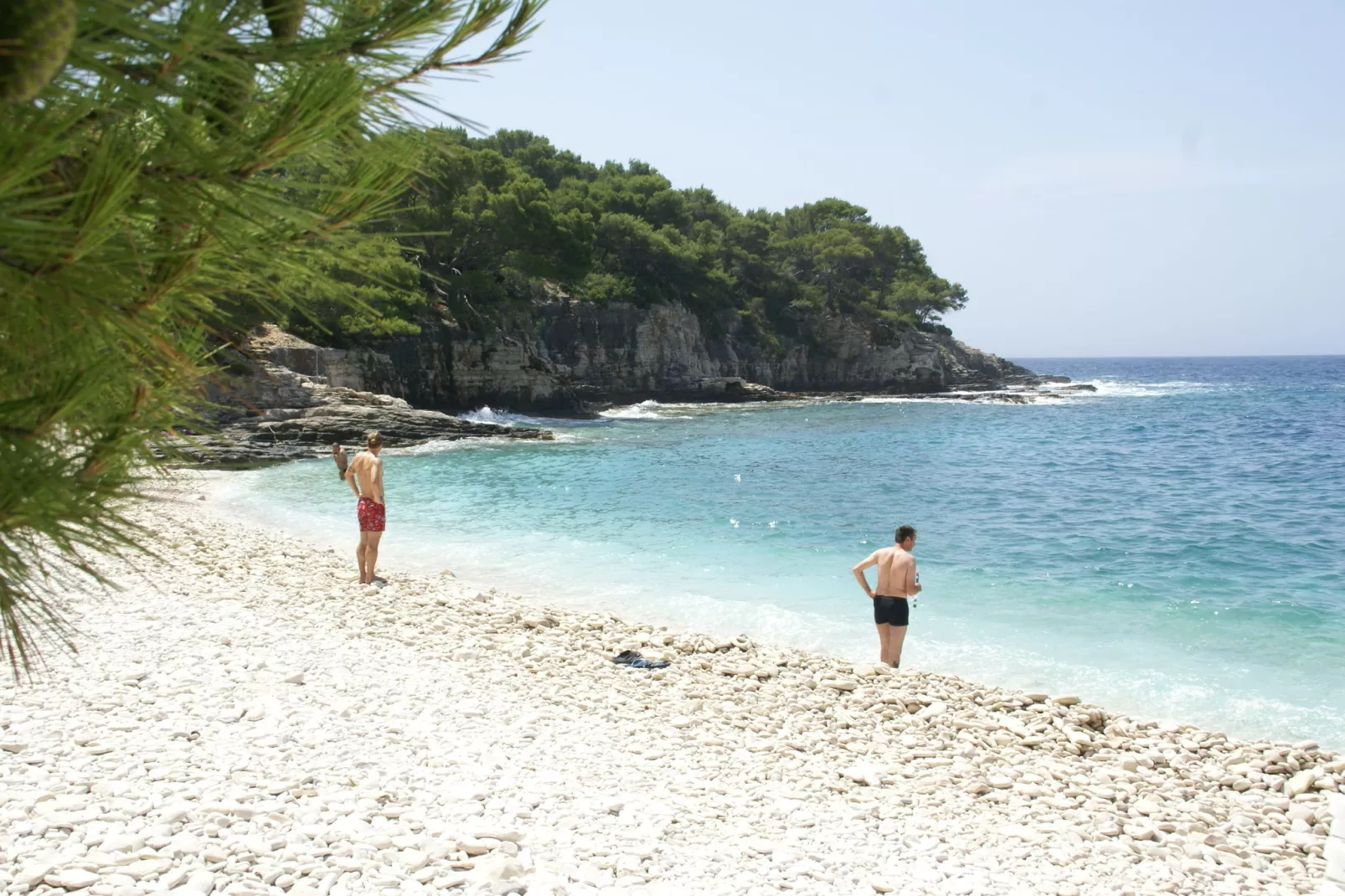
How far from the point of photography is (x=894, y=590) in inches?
303

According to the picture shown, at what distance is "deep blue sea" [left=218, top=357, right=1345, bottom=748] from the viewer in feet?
28.4

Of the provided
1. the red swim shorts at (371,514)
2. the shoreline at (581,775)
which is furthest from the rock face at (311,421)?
the shoreline at (581,775)

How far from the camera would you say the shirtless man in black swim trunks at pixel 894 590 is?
765 centimetres

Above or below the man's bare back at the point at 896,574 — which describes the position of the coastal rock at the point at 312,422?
above

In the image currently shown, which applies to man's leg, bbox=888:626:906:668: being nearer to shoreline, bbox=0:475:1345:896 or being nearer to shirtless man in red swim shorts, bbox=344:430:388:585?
shoreline, bbox=0:475:1345:896

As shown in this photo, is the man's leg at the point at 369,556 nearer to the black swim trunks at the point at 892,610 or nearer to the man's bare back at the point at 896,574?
the man's bare back at the point at 896,574

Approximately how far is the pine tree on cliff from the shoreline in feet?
3.35

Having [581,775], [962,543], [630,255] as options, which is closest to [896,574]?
[581,775]

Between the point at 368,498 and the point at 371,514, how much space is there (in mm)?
172

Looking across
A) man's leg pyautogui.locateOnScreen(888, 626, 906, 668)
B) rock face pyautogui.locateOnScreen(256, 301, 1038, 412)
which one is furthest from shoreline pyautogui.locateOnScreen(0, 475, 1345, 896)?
rock face pyautogui.locateOnScreen(256, 301, 1038, 412)

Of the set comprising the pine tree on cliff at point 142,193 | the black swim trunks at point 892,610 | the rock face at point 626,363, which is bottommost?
the black swim trunks at point 892,610

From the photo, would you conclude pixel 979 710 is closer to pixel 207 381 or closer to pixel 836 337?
pixel 207 381

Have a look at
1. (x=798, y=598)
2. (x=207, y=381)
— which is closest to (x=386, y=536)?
(x=798, y=598)

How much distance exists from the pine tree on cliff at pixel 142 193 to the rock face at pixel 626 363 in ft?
83.4
